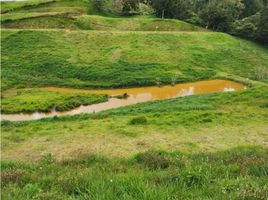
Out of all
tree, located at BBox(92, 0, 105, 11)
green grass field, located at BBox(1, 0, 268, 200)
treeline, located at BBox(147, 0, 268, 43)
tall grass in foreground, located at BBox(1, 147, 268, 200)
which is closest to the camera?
tall grass in foreground, located at BBox(1, 147, 268, 200)

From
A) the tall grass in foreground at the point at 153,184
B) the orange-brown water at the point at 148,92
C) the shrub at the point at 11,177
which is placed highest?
the tall grass in foreground at the point at 153,184

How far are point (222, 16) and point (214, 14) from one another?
52.6 inches

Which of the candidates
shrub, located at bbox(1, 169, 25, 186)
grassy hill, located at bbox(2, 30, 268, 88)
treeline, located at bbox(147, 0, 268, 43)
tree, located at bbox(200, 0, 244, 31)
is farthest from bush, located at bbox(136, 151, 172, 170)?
tree, located at bbox(200, 0, 244, 31)

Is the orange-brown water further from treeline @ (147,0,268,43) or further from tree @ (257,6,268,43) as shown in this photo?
A: treeline @ (147,0,268,43)

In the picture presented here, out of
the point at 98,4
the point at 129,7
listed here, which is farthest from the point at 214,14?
the point at 98,4

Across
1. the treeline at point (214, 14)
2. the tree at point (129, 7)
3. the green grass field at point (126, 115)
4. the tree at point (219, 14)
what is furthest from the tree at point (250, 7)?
the tree at point (129, 7)

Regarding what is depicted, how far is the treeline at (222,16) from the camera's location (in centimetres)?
6762

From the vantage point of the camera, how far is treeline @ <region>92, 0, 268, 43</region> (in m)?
68.3

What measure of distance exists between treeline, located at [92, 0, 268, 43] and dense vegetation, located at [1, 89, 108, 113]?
3624 cm

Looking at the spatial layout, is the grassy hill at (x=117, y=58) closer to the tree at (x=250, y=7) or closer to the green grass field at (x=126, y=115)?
the green grass field at (x=126, y=115)

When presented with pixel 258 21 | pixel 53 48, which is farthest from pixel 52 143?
pixel 258 21

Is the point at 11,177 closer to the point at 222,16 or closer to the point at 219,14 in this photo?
the point at 219,14

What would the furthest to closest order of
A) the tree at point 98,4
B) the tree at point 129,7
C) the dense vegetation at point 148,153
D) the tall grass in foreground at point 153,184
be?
1. the tree at point 98,4
2. the tree at point 129,7
3. the dense vegetation at point 148,153
4. the tall grass in foreground at point 153,184

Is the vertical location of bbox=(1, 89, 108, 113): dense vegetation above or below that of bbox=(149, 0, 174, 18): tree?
below
